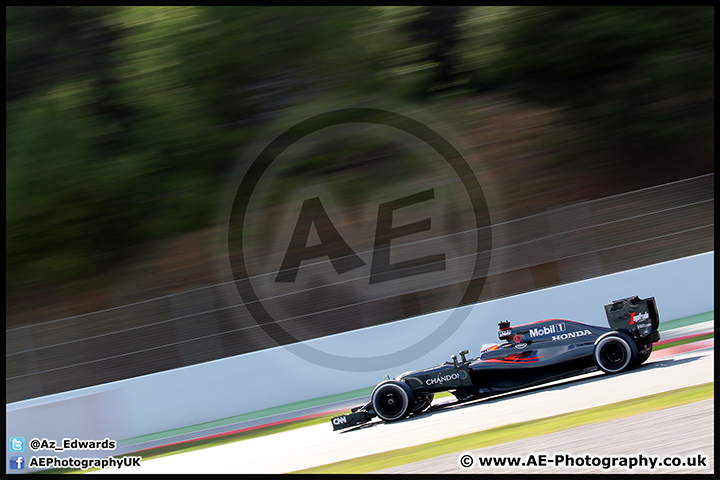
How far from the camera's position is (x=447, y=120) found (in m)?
11.0

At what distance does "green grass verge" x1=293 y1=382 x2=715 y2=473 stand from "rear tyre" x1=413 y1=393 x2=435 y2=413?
33.1 inches

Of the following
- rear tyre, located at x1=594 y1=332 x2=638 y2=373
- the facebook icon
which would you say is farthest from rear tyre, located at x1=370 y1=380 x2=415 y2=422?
the facebook icon

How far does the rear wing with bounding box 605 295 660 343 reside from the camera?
15.5ft

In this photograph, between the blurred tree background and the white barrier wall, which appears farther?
the blurred tree background

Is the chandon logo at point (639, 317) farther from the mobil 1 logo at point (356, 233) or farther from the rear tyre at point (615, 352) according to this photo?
the mobil 1 logo at point (356, 233)

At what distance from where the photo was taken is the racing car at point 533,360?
4.77 m

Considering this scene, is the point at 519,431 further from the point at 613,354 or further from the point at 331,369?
the point at 331,369

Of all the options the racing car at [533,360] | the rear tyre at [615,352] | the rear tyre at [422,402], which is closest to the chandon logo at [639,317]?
the racing car at [533,360]

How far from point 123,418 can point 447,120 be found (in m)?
7.14

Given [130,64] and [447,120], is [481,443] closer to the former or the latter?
[447,120]

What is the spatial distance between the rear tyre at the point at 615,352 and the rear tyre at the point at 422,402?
52.9 inches

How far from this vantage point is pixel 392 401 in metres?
A: 5.00

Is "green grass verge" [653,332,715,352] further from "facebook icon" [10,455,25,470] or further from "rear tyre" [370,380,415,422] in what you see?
"facebook icon" [10,455,25,470]

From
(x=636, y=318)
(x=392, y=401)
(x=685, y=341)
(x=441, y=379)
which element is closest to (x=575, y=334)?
(x=636, y=318)
